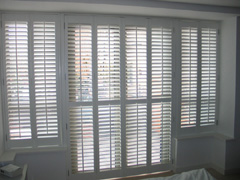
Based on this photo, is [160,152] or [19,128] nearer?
[19,128]

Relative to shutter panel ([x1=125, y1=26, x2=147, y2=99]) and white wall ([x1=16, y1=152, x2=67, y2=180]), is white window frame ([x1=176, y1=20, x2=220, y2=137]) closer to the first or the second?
shutter panel ([x1=125, y1=26, x2=147, y2=99])

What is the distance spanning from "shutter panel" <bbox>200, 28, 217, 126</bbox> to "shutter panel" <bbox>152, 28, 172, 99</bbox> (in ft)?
1.78

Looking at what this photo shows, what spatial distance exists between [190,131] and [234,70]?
42.8 inches

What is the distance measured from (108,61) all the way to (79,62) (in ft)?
1.24

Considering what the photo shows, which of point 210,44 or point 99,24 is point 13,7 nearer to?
point 99,24

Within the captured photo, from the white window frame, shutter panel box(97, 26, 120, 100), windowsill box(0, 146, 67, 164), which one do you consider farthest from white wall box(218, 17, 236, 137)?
windowsill box(0, 146, 67, 164)

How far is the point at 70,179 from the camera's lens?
2730 mm

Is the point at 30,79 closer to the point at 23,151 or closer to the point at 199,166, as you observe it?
the point at 23,151

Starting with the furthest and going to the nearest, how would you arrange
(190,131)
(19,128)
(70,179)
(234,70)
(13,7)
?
1. (190,131)
2. (234,70)
3. (70,179)
4. (19,128)
5. (13,7)

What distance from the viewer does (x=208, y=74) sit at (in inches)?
123

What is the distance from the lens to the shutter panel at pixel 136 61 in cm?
278

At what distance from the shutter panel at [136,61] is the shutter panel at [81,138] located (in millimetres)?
629

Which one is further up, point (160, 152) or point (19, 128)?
point (19, 128)

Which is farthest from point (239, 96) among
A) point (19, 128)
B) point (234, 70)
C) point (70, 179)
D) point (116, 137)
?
point (19, 128)
